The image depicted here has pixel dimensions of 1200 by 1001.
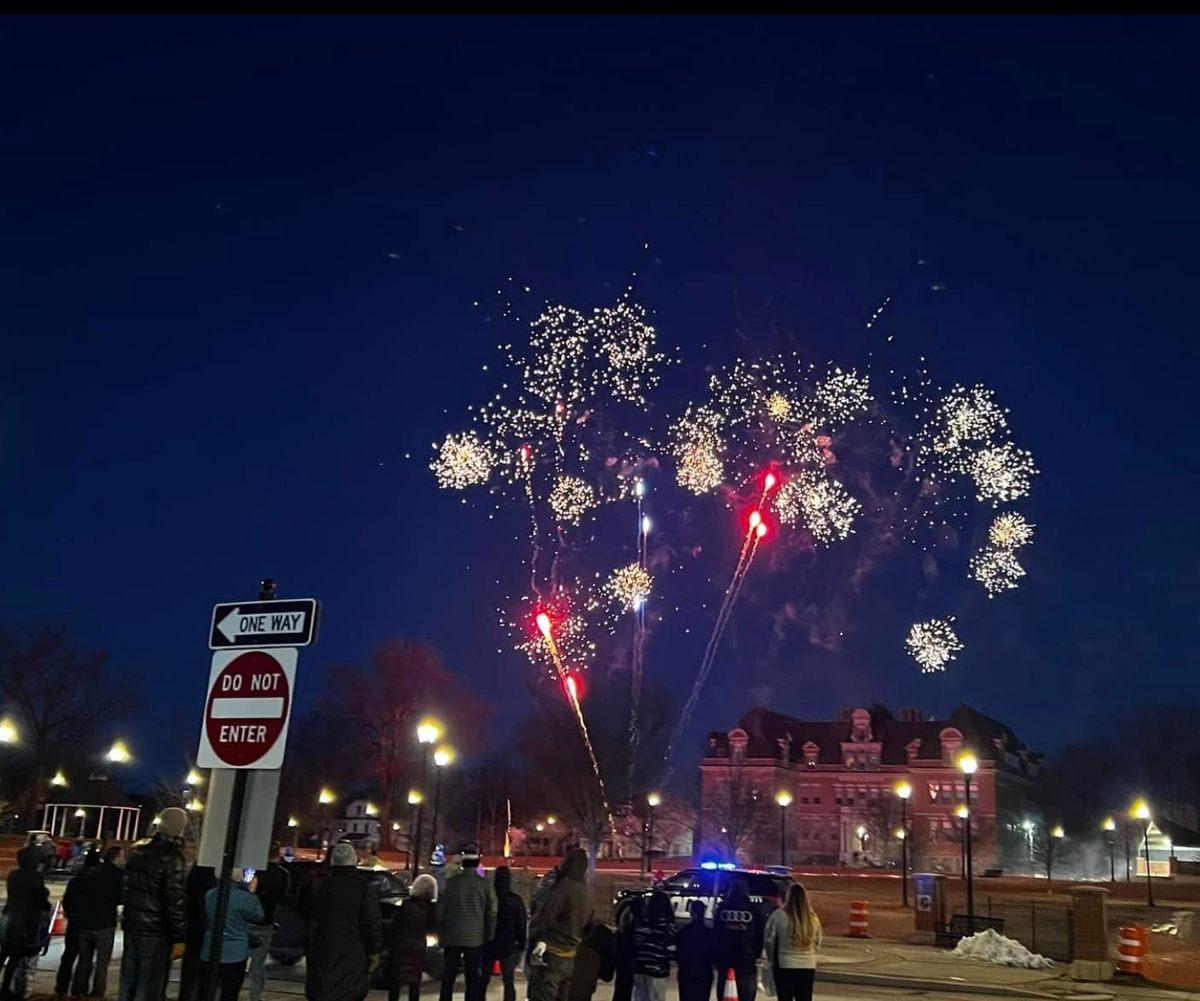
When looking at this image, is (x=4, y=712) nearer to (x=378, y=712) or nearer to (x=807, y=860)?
(x=378, y=712)

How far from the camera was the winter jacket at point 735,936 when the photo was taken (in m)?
11.0

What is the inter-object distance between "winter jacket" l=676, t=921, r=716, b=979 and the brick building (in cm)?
8098

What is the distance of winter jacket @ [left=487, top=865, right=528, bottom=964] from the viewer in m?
12.5

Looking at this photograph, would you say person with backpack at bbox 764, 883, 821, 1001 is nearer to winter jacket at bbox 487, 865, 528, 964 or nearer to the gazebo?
winter jacket at bbox 487, 865, 528, 964

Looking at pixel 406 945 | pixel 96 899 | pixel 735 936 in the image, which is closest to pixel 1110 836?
pixel 735 936

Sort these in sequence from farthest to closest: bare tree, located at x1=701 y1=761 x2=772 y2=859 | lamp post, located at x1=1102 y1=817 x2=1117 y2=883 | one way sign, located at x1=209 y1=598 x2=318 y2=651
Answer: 1. bare tree, located at x1=701 y1=761 x2=772 y2=859
2. lamp post, located at x1=1102 y1=817 x2=1117 y2=883
3. one way sign, located at x1=209 y1=598 x2=318 y2=651

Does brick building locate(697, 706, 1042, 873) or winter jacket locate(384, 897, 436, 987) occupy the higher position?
brick building locate(697, 706, 1042, 873)

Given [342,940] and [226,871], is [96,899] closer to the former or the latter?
[342,940]

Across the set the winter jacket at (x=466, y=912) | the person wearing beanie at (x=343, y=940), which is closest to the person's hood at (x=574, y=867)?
the winter jacket at (x=466, y=912)

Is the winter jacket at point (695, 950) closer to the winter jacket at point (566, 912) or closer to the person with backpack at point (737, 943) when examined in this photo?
the person with backpack at point (737, 943)

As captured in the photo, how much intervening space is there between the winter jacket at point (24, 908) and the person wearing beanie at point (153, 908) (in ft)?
10.3

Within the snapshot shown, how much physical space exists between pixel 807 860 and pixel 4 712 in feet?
215

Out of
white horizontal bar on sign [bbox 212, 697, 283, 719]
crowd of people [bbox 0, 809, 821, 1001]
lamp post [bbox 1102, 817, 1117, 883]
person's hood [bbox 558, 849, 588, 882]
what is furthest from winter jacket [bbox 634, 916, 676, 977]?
lamp post [bbox 1102, 817, 1117, 883]

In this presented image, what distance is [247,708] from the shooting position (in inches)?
296
